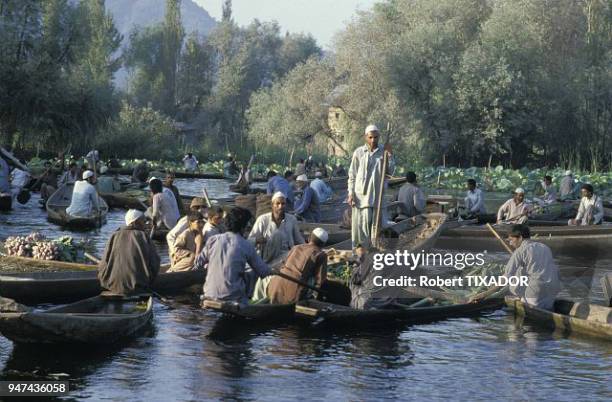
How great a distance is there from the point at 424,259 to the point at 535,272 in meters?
3.67

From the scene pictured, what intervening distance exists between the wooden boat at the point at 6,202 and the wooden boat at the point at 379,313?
1391 centimetres

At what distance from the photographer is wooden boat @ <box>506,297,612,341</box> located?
34.0ft

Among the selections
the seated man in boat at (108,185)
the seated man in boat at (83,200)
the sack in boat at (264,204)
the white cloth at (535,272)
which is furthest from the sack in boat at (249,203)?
the seated man in boat at (108,185)

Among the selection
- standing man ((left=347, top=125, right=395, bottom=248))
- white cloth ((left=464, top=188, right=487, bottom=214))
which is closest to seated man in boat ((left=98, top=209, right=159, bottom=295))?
standing man ((left=347, top=125, right=395, bottom=248))

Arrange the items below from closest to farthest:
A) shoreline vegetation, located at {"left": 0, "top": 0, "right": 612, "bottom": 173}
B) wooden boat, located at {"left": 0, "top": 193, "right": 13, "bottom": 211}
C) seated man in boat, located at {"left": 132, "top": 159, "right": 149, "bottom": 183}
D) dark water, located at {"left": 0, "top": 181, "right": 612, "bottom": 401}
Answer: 1. dark water, located at {"left": 0, "top": 181, "right": 612, "bottom": 401}
2. wooden boat, located at {"left": 0, "top": 193, "right": 13, "bottom": 211}
3. seated man in boat, located at {"left": 132, "top": 159, "right": 149, "bottom": 183}
4. shoreline vegetation, located at {"left": 0, "top": 0, "right": 612, "bottom": 173}

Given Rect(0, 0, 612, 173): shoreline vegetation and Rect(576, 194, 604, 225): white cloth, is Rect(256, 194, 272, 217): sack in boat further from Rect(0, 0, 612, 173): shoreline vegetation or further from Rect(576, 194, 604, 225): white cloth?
Rect(0, 0, 612, 173): shoreline vegetation

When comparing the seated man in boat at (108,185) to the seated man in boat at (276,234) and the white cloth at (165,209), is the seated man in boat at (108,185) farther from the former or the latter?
the seated man in boat at (276,234)

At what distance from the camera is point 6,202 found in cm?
2294

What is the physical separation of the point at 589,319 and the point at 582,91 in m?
33.5

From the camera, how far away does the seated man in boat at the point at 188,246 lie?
1210 centimetres

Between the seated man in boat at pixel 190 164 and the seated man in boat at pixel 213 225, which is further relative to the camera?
the seated man in boat at pixel 190 164

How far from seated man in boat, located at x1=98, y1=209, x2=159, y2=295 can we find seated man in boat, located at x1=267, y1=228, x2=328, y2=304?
4.88ft

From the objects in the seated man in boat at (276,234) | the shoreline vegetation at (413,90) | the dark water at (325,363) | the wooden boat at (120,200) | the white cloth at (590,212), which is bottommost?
the dark water at (325,363)

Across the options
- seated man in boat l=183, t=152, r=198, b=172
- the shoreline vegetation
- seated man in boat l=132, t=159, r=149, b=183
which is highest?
the shoreline vegetation
